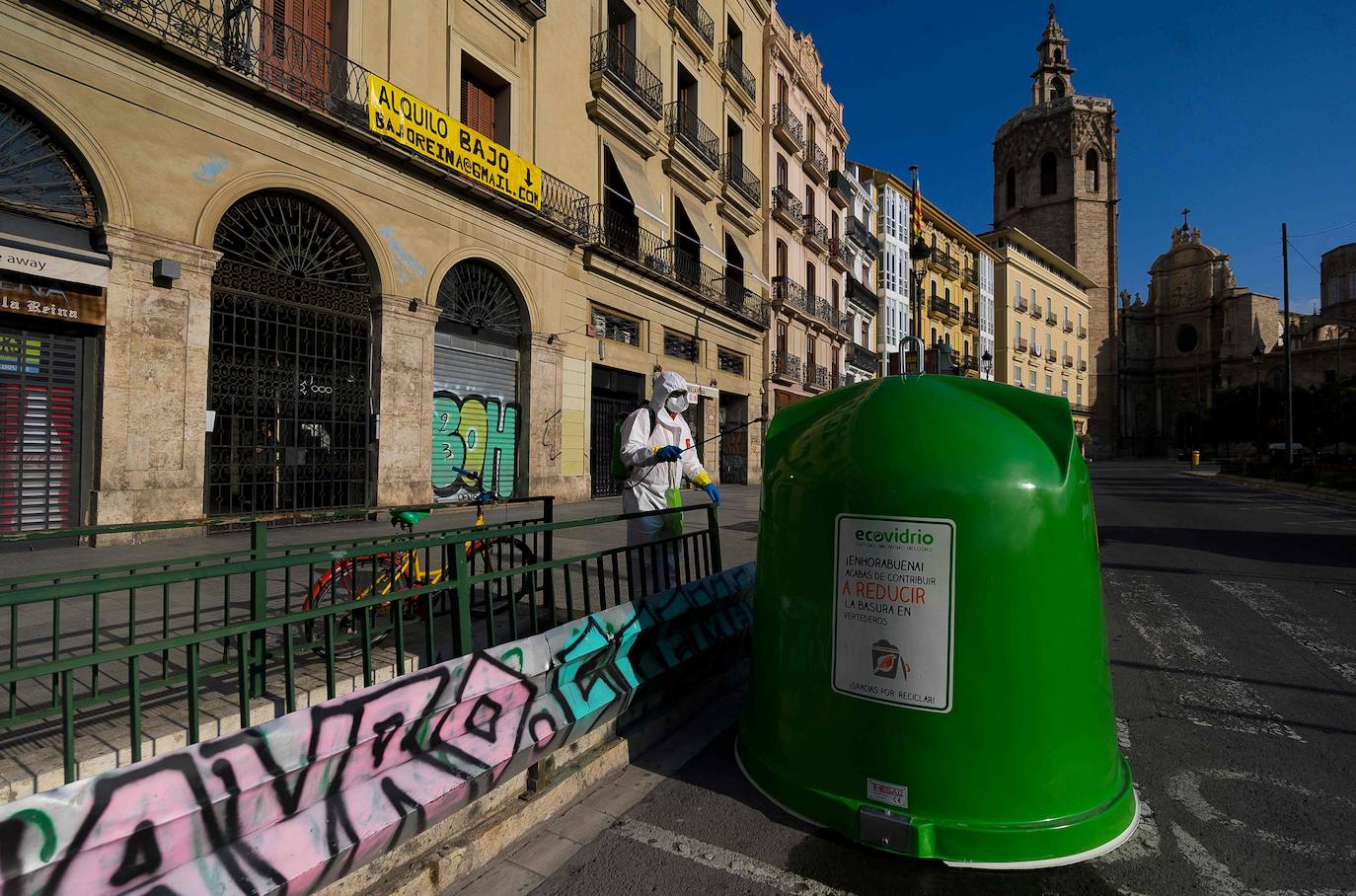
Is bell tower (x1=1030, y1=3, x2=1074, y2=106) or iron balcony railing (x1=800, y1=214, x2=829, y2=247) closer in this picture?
iron balcony railing (x1=800, y1=214, x2=829, y2=247)

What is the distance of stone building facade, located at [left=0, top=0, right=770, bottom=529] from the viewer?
8.06 metres

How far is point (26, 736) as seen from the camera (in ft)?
9.55

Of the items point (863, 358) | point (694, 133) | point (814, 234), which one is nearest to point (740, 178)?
point (694, 133)

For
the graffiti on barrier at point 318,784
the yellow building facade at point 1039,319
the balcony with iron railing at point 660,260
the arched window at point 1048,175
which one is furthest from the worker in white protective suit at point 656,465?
the arched window at point 1048,175

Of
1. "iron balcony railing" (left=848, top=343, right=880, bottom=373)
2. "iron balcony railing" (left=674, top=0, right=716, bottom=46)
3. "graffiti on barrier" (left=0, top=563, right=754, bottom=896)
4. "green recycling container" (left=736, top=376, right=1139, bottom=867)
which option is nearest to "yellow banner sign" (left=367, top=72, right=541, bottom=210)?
"iron balcony railing" (left=674, top=0, right=716, bottom=46)

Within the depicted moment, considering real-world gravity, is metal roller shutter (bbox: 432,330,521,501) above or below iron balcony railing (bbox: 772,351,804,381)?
Answer: below

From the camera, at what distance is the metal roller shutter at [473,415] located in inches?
503

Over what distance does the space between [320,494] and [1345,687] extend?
467 inches

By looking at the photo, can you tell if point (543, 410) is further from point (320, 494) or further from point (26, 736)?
point (26, 736)

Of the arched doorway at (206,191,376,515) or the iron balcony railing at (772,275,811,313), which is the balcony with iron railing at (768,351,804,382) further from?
the arched doorway at (206,191,376,515)

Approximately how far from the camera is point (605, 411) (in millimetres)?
17594

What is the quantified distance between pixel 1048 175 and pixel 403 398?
267 feet

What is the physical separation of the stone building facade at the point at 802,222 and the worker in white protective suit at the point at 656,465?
19.7 m

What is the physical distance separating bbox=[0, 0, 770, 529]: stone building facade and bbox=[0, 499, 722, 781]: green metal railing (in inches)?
169
